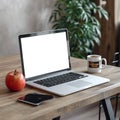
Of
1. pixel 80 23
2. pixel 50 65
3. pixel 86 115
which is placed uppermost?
pixel 80 23

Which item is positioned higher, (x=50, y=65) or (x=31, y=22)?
(x=31, y=22)

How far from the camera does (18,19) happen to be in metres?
3.68

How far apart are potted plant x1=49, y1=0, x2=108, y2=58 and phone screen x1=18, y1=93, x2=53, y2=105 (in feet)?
7.05

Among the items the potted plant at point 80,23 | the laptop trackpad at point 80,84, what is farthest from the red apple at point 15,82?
the potted plant at point 80,23

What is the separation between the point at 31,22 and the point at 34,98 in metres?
2.51

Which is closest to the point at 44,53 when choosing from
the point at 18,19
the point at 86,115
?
the point at 86,115

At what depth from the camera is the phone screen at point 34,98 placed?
136 centimetres

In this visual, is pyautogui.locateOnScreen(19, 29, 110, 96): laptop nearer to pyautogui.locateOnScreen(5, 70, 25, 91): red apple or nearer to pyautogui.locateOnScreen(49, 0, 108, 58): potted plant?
pyautogui.locateOnScreen(5, 70, 25, 91): red apple

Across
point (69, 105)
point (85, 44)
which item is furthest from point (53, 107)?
point (85, 44)

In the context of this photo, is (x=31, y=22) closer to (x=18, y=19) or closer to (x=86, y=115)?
(x=18, y=19)

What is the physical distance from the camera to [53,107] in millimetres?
1315

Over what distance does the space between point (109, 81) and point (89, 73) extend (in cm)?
20

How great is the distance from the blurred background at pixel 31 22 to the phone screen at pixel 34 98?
227 centimetres

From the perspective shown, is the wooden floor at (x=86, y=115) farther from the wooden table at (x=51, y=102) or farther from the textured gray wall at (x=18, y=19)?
the wooden table at (x=51, y=102)
